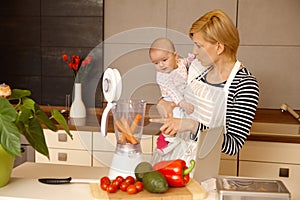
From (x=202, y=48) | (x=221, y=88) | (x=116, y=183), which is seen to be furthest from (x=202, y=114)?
(x=116, y=183)

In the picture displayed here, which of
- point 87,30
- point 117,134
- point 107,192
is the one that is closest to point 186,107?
point 117,134

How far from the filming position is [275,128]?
268 centimetres

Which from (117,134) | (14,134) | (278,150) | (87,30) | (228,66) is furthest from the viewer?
(87,30)

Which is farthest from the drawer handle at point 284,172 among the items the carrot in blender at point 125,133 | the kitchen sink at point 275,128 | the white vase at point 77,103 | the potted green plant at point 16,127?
the potted green plant at point 16,127

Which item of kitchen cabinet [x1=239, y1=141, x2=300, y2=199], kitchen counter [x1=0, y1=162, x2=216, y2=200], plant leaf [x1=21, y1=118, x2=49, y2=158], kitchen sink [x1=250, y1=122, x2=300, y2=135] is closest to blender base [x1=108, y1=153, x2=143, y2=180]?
kitchen counter [x1=0, y1=162, x2=216, y2=200]

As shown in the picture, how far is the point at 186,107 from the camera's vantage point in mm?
1530

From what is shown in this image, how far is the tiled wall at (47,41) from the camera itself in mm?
3076

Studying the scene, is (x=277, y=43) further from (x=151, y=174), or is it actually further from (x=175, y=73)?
(x=151, y=174)

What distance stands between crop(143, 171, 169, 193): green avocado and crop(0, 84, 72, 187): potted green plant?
30 centimetres

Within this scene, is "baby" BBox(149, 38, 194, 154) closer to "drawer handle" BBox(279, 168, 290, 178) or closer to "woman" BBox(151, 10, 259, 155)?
"woman" BBox(151, 10, 259, 155)

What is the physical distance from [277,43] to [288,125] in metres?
0.54

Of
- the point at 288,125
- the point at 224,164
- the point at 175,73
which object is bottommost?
the point at 224,164

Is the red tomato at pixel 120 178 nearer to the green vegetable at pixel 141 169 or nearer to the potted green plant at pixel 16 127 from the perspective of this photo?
the green vegetable at pixel 141 169

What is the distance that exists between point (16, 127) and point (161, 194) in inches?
17.0
